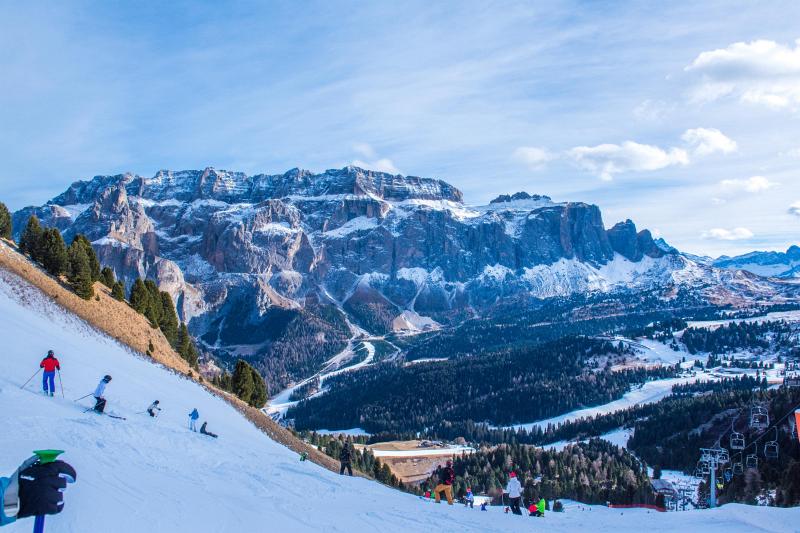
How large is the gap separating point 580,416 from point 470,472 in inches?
3602

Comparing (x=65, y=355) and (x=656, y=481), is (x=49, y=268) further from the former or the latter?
(x=656, y=481)

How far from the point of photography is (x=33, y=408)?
23.8 meters

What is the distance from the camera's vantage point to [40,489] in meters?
8.86

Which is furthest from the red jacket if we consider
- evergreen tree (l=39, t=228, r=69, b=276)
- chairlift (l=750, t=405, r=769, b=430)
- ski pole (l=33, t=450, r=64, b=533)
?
chairlift (l=750, t=405, r=769, b=430)

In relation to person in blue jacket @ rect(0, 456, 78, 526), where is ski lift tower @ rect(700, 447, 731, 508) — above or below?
below

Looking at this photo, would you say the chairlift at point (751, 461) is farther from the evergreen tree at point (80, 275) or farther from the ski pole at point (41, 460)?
the evergreen tree at point (80, 275)

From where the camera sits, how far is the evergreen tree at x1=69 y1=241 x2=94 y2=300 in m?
64.5

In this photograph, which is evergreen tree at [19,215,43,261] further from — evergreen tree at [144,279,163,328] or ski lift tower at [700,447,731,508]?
ski lift tower at [700,447,731,508]

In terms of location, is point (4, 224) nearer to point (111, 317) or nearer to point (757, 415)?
point (111, 317)

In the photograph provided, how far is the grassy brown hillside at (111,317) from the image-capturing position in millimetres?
57344

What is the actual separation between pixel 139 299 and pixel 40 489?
3020 inches

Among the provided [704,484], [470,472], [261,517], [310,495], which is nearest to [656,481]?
[704,484]

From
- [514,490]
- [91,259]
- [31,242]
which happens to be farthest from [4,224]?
[514,490]

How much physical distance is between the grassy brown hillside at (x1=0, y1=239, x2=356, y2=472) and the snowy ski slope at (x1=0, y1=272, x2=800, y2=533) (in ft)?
59.9
